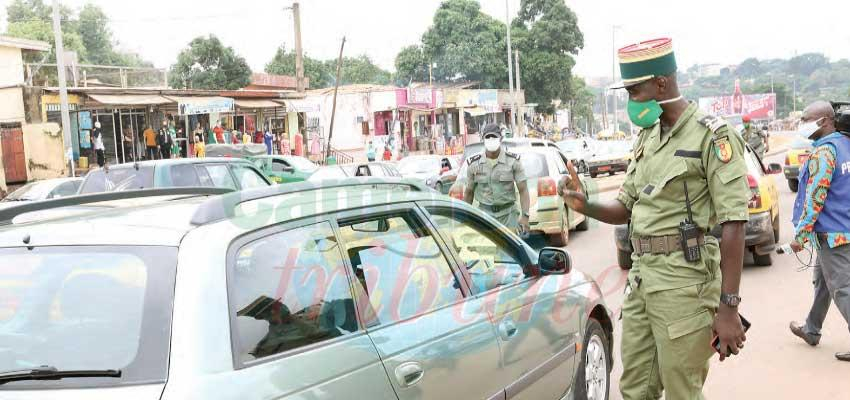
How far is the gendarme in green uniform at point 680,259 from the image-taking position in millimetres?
3178

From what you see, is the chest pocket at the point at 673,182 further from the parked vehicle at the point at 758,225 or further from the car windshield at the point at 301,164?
the car windshield at the point at 301,164

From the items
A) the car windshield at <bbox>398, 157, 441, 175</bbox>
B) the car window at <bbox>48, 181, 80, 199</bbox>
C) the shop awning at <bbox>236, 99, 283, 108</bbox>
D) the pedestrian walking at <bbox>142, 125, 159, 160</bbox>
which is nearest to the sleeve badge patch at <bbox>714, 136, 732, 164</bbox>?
the car window at <bbox>48, 181, 80, 199</bbox>

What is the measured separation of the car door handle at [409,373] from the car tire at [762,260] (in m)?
7.08

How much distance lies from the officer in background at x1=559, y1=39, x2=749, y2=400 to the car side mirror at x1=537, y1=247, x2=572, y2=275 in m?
0.68

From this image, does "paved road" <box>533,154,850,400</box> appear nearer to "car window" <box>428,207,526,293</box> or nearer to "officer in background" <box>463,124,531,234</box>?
"officer in background" <box>463,124,531,234</box>

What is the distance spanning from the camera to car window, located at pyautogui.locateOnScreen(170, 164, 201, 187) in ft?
33.5

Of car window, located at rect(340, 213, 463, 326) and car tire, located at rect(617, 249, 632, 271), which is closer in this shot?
car window, located at rect(340, 213, 463, 326)

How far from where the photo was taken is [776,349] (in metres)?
5.82

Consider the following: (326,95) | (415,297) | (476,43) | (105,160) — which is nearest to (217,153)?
(105,160)

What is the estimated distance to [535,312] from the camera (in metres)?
3.83

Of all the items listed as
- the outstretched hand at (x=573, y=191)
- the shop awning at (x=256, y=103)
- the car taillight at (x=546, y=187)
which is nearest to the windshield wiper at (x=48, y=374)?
the outstretched hand at (x=573, y=191)

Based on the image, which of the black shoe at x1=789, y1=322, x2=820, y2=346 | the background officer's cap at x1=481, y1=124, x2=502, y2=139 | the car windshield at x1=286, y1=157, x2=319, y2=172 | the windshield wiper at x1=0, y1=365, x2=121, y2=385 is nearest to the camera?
the windshield wiper at x1=0, y1=365, x2=121, y2=385

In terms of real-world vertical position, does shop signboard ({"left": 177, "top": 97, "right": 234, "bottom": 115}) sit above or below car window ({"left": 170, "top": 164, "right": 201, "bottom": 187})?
above

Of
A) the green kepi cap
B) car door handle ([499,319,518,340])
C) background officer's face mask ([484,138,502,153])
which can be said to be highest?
the green kepi cap
